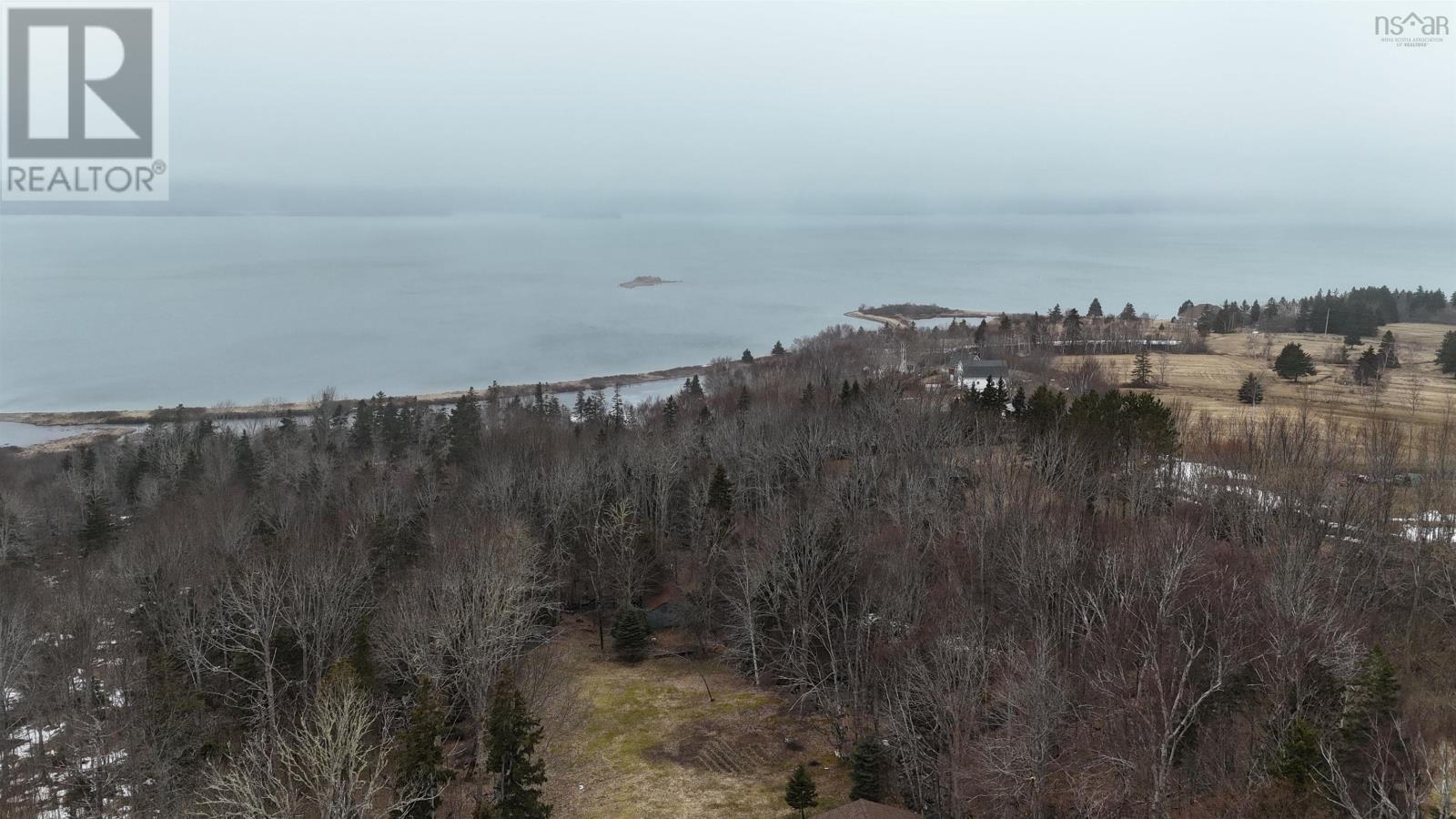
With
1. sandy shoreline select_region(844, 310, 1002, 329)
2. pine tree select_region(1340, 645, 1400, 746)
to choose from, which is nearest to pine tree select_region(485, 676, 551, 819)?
pine tree select_region(1340, 645, 1400, 746)

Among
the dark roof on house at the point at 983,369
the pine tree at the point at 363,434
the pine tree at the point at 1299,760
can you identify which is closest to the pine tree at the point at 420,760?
the pine tree at the point at 1299,760

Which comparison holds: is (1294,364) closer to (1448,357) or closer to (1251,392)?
(1448,357)

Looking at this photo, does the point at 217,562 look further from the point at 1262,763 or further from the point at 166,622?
the point at 1262,763

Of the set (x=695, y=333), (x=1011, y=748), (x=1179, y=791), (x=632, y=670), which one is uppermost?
(x=695, y=333)

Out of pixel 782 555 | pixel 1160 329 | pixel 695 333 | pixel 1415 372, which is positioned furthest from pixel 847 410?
pixel 695 333

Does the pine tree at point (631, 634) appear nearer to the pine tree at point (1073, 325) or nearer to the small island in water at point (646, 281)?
the pine tree at point (1073, 325)
